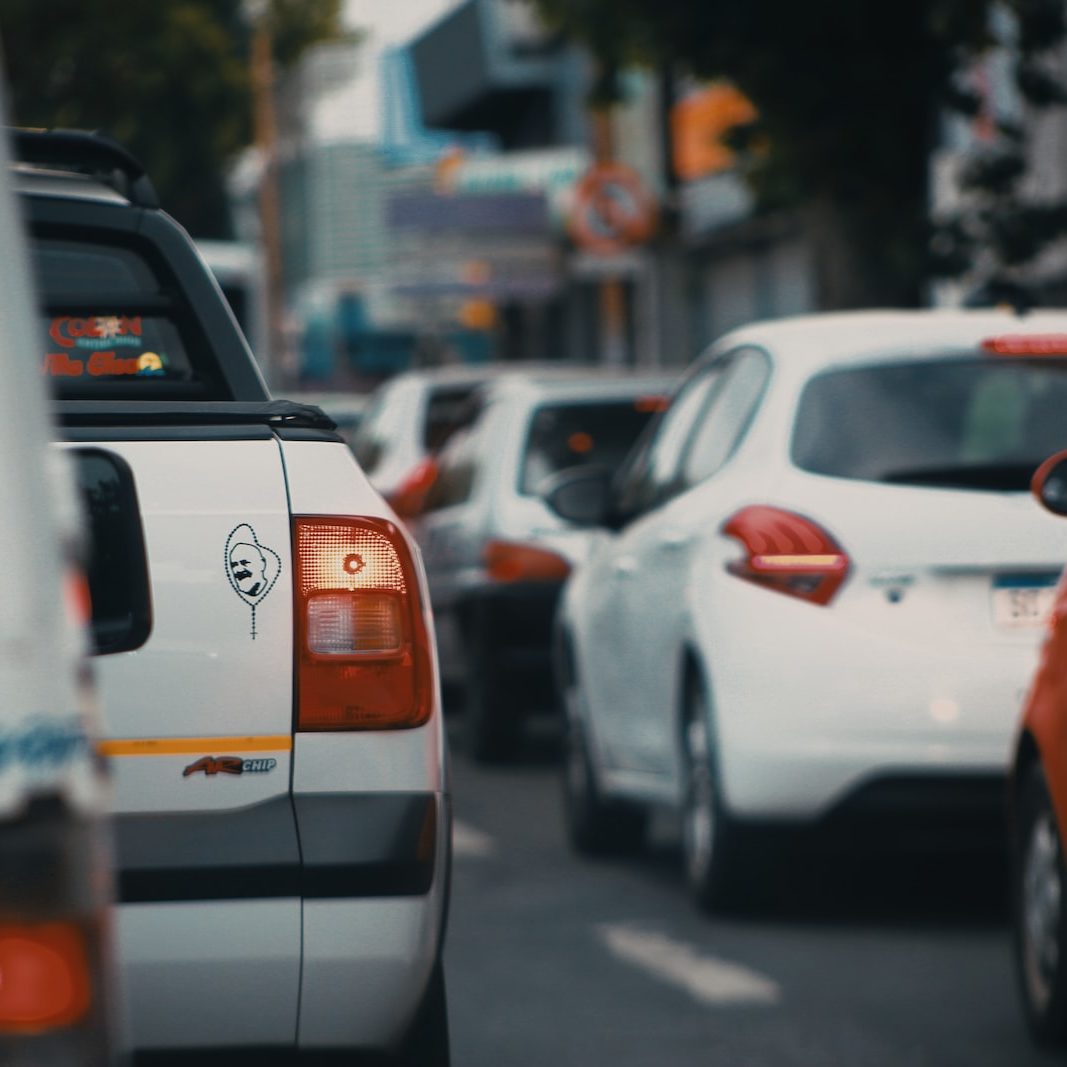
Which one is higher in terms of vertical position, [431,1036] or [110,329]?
[110,329]

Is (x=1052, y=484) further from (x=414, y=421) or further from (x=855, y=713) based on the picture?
(x=414, y=421)

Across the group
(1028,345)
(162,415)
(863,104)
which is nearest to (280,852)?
(162,415)

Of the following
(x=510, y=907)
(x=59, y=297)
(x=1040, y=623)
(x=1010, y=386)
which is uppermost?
(x=59, y=297)

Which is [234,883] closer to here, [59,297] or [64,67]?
[59,297]

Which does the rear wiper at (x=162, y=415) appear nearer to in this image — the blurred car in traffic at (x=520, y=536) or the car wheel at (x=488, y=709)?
the blurred car in traffic at (x=520, y=536)

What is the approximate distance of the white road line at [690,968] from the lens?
6.64 meters

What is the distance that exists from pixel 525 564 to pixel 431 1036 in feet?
25.3

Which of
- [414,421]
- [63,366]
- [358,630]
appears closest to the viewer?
[358,630]

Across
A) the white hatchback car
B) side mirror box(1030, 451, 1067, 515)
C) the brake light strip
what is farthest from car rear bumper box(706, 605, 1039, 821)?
the brake light strip

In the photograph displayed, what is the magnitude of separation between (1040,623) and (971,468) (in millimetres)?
461

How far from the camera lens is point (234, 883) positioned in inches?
156

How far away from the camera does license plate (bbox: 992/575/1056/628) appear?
→ 723 centimetres

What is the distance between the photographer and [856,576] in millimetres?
7285

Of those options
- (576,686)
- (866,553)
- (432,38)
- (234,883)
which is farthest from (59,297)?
(432,38)
